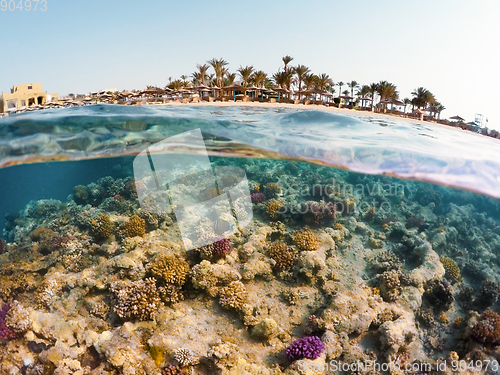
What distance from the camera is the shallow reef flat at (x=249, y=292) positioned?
20.4ft

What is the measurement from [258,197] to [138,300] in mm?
4694

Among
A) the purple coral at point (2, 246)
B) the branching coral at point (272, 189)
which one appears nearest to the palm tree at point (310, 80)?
the branching coral at point (272, 189)

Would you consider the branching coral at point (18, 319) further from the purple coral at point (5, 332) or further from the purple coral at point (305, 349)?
the purple coral at point (305, 349)

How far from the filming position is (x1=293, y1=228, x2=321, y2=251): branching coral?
27.2 feet

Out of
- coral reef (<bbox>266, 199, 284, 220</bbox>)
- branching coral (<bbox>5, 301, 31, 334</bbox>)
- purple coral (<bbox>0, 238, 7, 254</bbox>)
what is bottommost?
branching coral (<bbox>5, 301, 31, 334</bbox>)

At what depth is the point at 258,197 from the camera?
381 inches

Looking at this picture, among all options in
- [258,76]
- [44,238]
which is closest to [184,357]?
[44,238]

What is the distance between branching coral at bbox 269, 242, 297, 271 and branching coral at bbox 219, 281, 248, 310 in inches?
49.7

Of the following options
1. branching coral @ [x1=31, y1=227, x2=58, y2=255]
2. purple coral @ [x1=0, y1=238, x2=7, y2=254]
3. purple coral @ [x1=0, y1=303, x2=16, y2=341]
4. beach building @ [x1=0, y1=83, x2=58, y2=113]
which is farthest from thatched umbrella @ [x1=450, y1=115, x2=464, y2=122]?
beach building @ [x1=0, y1=83, x2=58, y2=113]

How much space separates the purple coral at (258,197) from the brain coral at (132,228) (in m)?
3.43

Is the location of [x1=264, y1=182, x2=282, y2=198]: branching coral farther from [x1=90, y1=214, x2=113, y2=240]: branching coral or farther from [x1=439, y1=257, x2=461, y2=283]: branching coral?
[x1=439, y1=257, x2=461, y2=283]: branching coral
